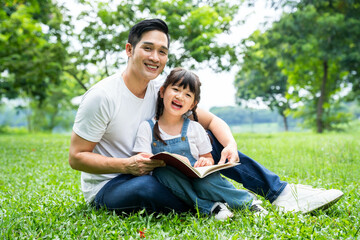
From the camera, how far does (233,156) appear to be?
2.68 meters

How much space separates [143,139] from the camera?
2.58 meters

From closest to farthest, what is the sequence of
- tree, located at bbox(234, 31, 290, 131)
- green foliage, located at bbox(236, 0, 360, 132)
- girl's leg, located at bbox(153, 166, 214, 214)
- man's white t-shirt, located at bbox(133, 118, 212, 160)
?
1. girl's leg, located at bbox(153, 166, 214, 214)
2. man's white t-shirt, located at bbox(133, 118, 212, 160)
3. green foliage, located at bbox(236, 0, 360, 132)
4. tree, located at bbox(234, 31, 290, 131)

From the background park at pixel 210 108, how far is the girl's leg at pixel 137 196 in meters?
0.09

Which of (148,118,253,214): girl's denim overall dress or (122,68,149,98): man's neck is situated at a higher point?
(122,68,149,98): man's neck

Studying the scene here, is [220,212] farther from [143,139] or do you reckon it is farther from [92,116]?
[92,116]

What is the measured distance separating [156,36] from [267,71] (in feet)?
61.5

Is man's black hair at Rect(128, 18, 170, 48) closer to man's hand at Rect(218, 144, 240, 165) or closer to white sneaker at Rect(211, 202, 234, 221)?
man's hand at Rect(218, 144, 240, 165)

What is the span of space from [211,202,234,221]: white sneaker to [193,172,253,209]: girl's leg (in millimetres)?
54

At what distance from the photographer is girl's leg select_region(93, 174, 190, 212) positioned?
2424 millimetres

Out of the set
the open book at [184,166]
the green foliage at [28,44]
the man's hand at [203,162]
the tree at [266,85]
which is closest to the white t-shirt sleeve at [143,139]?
the open book at [184,166]

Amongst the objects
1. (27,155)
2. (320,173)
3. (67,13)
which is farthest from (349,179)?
(67,13)

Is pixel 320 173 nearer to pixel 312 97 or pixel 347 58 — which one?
pixel 347 58

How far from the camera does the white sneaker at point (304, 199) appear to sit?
2627 millimetres

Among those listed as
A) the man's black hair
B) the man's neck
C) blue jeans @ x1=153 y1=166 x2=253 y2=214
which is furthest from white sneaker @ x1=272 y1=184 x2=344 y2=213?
the man's black hair
